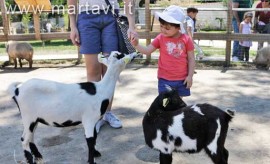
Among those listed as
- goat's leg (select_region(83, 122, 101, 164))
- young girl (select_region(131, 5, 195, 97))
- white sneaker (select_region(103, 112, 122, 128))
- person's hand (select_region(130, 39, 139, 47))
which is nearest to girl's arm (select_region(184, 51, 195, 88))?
young girl (select_region(131, 5, 195, 97))

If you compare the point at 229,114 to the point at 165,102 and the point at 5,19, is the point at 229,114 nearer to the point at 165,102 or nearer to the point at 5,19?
the point at 165,102

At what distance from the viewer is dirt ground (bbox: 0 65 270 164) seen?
2973 mm

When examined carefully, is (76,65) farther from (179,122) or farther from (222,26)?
(222,26)

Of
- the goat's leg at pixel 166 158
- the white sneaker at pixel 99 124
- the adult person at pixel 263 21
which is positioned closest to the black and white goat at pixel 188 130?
the goat's leg at pixel 166 158

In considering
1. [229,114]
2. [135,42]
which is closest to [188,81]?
[135,42]

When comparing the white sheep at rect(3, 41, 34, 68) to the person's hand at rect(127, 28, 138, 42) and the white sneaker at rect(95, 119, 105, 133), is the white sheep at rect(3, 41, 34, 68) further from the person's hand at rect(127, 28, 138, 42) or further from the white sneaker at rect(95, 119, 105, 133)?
the person's hand at rect(127, 28, 138, 42)

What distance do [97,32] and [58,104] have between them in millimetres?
955

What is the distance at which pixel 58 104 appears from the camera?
256 cm

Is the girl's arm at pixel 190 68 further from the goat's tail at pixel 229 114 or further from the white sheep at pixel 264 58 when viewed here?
the white sheep at pixel 264 58

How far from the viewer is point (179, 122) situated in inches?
93.7

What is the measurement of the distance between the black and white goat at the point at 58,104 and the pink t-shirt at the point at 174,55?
→ 54 cm

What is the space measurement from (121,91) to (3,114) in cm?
166

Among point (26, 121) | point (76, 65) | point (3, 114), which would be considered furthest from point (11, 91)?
point (76, 65)

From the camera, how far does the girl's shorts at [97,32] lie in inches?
128
